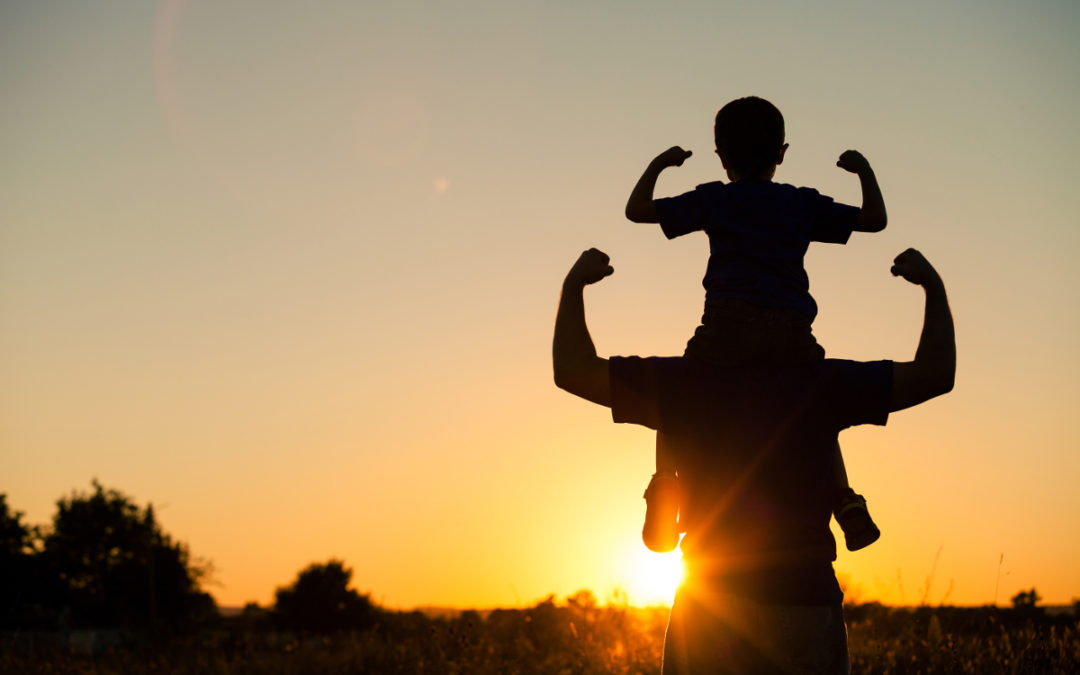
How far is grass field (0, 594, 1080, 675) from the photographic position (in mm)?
6480

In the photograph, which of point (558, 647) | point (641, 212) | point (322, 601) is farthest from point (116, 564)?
point (641, 212)

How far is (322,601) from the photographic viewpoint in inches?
2180

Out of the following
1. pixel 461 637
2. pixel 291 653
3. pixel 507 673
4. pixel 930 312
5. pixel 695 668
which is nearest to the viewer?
pixel 695 668

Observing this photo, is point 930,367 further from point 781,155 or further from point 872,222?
point 781,155

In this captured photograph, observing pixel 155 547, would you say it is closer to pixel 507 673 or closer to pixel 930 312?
pixel 507 673

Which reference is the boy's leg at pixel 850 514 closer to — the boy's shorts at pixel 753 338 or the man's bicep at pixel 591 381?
the boy's shorts at pixel 753 338

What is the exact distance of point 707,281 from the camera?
3057 mm

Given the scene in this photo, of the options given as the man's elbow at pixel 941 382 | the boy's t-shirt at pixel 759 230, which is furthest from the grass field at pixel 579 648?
the boy's t-shirt at pixel 759 230

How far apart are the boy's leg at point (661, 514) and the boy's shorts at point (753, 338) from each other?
396 mm

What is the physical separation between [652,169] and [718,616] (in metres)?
1.49

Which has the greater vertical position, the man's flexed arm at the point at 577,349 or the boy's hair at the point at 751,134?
the boy's hair at the point at 751,134

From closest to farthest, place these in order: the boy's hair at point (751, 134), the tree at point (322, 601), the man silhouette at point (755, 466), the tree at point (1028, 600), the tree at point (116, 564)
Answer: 1. the man silhouette at point (755, 466)
2. the boy's hair at point (751, 134)
3. the tree at point (1028, 600)
4. the tree at point (322, 601)
5. the tree at point (116, 564)

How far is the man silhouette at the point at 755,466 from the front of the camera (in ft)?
8.40

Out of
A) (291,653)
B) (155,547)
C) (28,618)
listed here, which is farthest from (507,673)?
(155,547)
